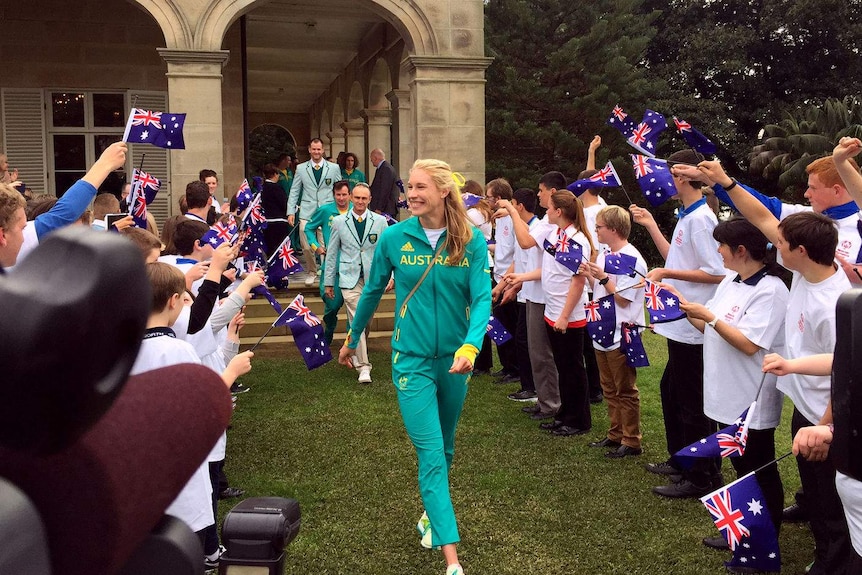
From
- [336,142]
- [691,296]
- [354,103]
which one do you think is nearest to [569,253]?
[691,296]

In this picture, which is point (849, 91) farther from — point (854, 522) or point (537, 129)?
point (854, 522)

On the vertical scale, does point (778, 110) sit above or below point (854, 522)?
above

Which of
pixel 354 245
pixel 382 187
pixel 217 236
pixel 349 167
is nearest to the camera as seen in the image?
pixel 217 236

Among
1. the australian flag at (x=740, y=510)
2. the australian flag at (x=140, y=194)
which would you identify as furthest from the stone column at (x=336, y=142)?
the australian flag at (x=740, y=510)

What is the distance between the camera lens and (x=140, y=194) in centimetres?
631

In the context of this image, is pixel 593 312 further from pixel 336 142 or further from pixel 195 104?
pixel 336 142

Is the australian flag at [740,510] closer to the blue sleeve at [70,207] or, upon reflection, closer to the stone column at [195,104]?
the blue sleeve at [70,207]

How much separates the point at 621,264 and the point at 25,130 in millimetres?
12329

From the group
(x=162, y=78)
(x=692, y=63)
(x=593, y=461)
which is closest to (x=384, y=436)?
(x=593, y=461)

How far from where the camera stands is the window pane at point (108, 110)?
14898 mm

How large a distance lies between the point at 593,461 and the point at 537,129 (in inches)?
881

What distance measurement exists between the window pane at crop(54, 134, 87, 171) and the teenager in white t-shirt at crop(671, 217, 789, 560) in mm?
13164

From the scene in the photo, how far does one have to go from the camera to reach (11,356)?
1.77 feet

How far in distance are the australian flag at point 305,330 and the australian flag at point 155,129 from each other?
1608mm
